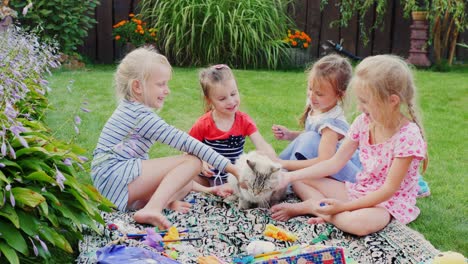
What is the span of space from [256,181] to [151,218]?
595mm

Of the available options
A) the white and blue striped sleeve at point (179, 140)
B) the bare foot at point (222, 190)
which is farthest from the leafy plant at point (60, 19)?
the white and blue striped sleeve at point (179, 140)

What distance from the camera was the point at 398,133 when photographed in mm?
3422

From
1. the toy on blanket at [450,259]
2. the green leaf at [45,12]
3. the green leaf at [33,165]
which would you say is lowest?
the toy on blanket at [450,259]

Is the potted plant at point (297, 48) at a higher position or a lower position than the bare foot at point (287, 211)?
higher

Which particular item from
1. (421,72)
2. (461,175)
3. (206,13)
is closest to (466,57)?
(421,72)

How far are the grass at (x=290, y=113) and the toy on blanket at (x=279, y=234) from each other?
2.55 feet

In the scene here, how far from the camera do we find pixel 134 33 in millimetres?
9578

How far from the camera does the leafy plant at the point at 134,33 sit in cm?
949

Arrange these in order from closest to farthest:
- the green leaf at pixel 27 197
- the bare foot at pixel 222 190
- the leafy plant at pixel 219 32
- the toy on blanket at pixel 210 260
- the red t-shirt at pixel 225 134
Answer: the green leaf at pixel 27 197, the toy on blanket at pixel 210 260, the bare foot at pixel 222 190, the red t-shirt at pixel 225 134, the leafy plant at pixel 219 32

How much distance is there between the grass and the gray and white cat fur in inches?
32.9

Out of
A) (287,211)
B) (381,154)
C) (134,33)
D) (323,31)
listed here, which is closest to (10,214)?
(287,211)

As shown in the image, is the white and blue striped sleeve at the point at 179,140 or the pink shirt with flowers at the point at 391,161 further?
the white and blue striped sleeve at the point at 179,140

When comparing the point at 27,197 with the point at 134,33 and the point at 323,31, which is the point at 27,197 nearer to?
the point at 134,33

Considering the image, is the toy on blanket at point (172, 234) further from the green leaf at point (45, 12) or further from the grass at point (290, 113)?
the green leaf at point (45, 12)
